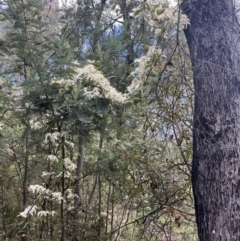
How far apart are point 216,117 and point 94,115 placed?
1123 mm

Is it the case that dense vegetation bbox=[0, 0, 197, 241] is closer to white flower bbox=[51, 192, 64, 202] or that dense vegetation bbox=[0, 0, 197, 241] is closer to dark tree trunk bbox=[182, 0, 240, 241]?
white flower bbox=[51, 192, 64, 202]

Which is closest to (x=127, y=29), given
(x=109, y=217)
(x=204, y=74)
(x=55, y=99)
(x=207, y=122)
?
(x=55, y=99)

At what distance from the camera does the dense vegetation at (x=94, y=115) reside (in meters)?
2.63

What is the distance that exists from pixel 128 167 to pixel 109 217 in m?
1.18

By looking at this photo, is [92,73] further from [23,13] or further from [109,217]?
[109,217]

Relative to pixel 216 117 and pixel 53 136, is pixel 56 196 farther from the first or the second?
pixel 216 117

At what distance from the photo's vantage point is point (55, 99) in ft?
9.11

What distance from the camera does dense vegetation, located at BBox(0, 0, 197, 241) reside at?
263 cm

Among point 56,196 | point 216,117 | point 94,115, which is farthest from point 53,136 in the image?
point 216,117

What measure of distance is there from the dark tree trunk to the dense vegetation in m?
0.18

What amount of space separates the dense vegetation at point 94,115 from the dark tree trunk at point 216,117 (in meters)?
0.18

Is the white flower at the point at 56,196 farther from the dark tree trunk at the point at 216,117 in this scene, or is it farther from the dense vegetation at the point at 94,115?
the dark tree trunk at the point at 216,117

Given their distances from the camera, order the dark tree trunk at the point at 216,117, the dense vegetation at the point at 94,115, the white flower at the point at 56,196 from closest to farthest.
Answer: the dark tree trunk at the point at 216,117
the dense vegetation at the point at 94,115
the white flower at the point at 56,196

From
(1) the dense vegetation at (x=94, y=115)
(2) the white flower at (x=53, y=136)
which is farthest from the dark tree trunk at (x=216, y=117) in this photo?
(2) the white flower at (x=53, y=136)
